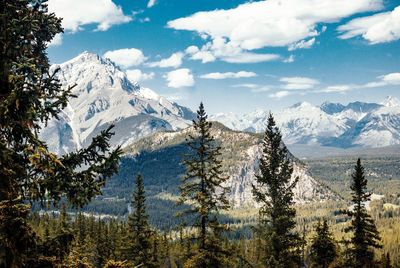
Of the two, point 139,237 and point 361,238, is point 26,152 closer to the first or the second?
point 139,237

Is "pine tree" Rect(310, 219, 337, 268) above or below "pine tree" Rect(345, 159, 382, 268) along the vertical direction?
below

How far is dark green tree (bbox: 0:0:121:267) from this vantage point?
1408cm

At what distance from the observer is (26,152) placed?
50.4 ft

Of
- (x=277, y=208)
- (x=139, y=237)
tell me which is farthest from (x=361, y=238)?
(x=139, y=237)

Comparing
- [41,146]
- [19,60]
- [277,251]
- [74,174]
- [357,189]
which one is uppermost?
[19,60]

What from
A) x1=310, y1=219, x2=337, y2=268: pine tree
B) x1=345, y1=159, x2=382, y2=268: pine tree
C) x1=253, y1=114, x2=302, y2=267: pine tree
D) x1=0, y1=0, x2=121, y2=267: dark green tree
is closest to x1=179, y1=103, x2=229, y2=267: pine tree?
x1=253, y1=114, x2=302, y2=267: pine tree

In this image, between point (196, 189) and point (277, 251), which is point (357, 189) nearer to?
point (277, 251)

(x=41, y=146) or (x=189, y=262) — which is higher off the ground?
(x=41, y=146)

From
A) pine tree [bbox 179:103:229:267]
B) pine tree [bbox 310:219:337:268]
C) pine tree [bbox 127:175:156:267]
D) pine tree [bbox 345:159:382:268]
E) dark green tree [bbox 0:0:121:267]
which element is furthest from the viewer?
pine tree [bbox 310:219:337:268]

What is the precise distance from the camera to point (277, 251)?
1690 inches

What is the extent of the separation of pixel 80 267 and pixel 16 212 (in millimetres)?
3094

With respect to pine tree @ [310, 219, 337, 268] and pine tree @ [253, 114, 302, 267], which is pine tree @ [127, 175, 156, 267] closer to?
pine tree @ [253, 114, 302, 267]

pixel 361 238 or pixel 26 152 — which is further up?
pixel 26 152

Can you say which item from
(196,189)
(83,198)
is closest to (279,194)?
(196,189)
